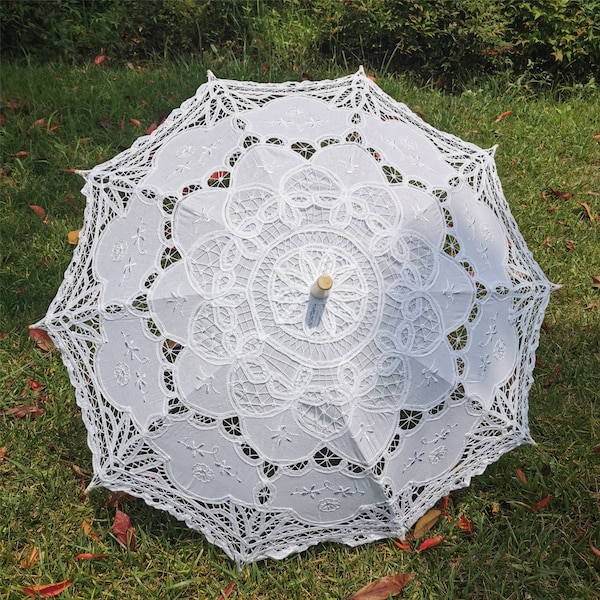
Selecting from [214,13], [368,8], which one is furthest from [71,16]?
[368,8]

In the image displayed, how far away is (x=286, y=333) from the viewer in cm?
202

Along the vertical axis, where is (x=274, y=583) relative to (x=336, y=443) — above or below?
below

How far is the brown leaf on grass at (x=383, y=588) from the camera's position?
244 centimetres

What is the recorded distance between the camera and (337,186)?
218 cm

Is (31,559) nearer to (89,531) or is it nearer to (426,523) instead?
(89,531)

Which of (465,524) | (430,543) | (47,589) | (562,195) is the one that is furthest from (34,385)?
(562,195)

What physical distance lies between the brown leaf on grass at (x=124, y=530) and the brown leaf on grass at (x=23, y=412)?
2.15 feet

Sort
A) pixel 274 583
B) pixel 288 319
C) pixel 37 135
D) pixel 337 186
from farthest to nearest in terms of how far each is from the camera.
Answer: pixel 37 135 < pixel 274 583 < pixel 337 186 < pixel 288 319

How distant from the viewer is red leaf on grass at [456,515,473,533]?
2.65 m

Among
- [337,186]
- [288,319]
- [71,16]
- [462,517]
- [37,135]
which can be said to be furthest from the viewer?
[71,16]

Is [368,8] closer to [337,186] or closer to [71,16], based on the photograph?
[71,16]

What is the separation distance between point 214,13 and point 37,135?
1.79 m

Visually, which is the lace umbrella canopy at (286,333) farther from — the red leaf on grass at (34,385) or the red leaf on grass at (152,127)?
the red leaf on grass at (152,127)

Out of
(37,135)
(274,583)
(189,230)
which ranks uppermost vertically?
(189,230)
